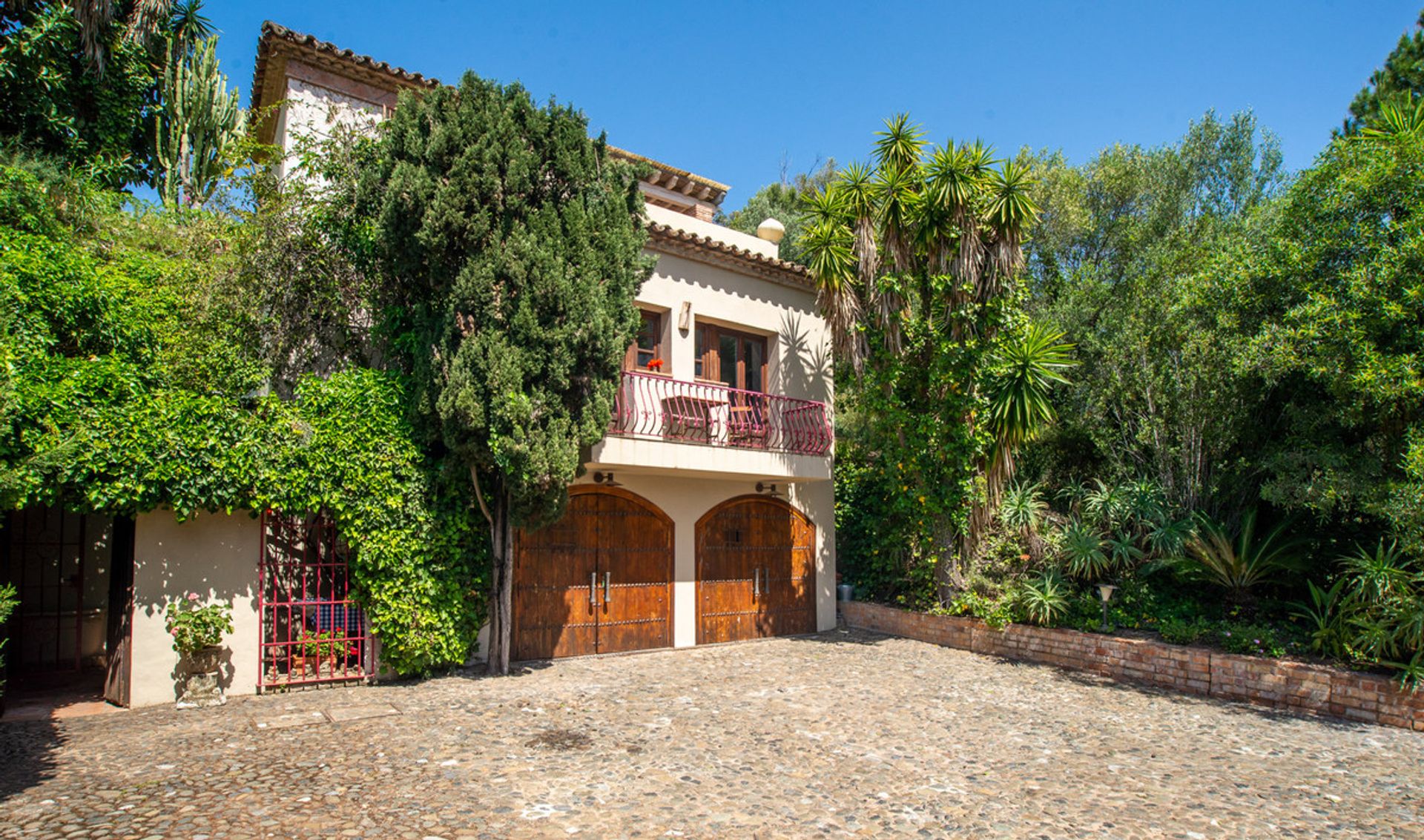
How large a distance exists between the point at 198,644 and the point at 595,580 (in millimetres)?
5005

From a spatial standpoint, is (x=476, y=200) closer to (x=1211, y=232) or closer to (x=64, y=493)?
(x=64, y=493)

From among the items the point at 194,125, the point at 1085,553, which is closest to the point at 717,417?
the point at 1085,553

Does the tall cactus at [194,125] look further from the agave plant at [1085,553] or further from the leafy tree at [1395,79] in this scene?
the leafy tree at [1395,79]

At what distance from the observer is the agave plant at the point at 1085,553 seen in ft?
37.8

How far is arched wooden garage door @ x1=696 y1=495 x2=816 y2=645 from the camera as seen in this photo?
12.8 meters

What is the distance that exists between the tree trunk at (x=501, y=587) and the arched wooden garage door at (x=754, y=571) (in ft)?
11.8

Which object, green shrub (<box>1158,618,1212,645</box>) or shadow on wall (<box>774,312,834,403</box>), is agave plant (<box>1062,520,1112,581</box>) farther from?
shadow on wall (<box>774,312,834,403</box>)

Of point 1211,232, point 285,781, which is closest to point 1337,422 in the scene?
point 1211,232

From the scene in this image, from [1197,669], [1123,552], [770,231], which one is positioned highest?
[770,231]

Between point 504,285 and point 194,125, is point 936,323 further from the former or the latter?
Answer: point 194,125

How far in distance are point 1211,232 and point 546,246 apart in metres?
11.3

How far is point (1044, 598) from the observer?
37.8ft

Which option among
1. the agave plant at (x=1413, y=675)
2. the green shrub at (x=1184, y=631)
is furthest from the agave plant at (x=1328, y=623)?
the green shrub at (x=1184, y=631)

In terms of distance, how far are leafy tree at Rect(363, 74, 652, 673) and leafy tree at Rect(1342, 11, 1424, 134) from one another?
15.1 m
